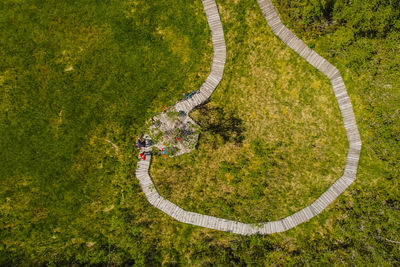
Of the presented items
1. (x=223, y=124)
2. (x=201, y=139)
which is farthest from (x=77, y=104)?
(x=223, y=124)

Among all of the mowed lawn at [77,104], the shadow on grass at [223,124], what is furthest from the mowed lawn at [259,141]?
the mowed lawn at [77,104]

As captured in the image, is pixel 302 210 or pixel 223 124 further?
pixel 223 124

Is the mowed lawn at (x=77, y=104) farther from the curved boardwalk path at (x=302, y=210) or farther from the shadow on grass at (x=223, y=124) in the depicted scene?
the shadow on grass at (x=223, y=124)

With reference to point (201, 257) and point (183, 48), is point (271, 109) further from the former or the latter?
point (201, 257)

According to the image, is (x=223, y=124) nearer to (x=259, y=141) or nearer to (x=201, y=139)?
(x=201, y=139)

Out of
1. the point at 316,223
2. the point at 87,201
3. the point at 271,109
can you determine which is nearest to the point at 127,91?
the point at 87,201

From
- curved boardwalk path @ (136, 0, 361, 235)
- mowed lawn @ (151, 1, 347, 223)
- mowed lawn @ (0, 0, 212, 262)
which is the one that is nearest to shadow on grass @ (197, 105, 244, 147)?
mowed lawn @ (151, 1, 347, 223)
